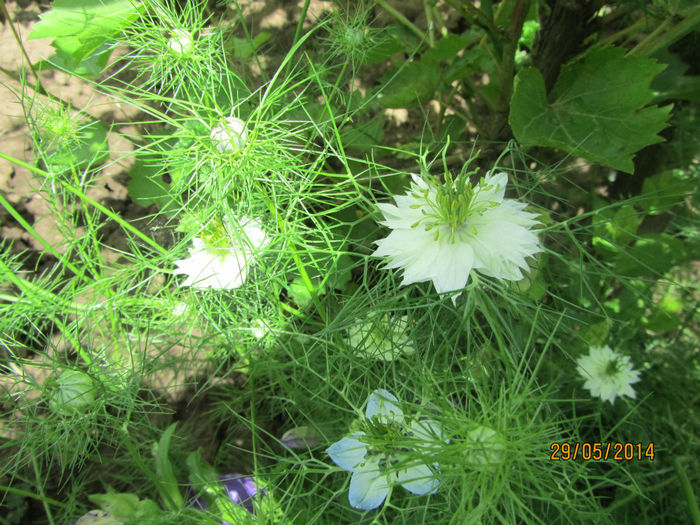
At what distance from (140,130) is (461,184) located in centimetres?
104

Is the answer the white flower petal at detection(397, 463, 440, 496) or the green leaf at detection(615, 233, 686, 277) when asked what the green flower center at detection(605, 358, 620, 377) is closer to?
the green leaf at detection(615, 233, 686, 277)

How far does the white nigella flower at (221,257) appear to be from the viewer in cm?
80

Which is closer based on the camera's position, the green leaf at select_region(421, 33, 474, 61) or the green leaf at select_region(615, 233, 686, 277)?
the green leaf at select_region(421, 33, 474, 61)

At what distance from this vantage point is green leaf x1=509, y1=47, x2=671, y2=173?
0.90 m

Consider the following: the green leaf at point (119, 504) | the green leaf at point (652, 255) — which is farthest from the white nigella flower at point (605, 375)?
the green leaf at point (119, 504)

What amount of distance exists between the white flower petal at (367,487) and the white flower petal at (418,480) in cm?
3

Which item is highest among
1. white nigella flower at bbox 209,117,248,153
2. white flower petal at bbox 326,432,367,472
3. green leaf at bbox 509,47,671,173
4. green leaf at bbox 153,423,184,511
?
green leaf at bbox 509,47,671,173

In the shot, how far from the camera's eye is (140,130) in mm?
1373

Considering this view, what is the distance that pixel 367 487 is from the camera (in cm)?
70

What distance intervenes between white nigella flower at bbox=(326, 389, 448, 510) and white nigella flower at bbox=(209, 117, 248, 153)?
0.41 meters

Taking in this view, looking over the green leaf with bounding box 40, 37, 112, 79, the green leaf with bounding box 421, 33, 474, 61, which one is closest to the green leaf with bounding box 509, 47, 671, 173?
the green leaf with bounding box 421, 33, 474, 61

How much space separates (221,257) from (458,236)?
39cm
